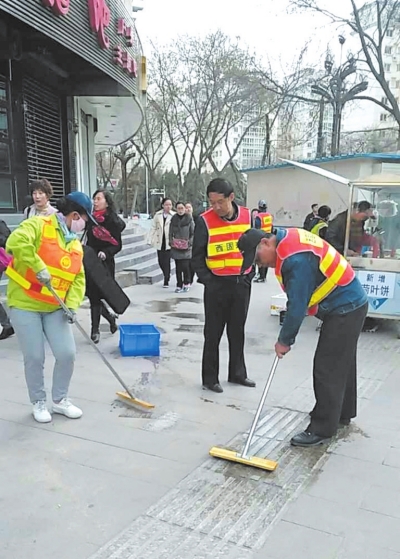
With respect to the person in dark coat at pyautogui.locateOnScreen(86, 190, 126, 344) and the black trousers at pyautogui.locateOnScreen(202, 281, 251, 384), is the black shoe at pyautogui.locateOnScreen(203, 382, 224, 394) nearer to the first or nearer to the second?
the black trousers at pyautogui.locateOnScreen(202, 281, 251, 384)

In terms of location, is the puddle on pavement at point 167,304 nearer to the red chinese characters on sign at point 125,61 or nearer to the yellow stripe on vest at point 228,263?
the yellow stripe on vest at point 228,263

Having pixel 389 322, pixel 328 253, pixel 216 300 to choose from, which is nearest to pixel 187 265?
pixel 389 322

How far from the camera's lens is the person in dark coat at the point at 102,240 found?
5.83 metres

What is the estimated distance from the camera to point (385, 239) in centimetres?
656

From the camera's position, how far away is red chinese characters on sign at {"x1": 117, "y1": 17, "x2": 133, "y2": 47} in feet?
32.7

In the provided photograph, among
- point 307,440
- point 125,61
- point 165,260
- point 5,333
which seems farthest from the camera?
point 125,61

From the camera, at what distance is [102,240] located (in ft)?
19.9

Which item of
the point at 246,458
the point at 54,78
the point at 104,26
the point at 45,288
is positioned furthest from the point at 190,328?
the point at 54,78

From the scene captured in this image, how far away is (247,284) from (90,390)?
1.58 metres

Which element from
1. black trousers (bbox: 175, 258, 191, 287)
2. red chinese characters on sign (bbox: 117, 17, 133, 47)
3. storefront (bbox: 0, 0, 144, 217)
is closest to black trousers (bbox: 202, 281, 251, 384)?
storefront (bbox: 0, 0, 144, 217)

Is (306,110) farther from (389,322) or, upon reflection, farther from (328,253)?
(328,253)

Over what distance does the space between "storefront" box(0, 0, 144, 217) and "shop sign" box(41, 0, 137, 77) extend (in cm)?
1

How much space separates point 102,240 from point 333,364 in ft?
11.5

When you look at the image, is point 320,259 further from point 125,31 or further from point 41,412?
point 125,31
